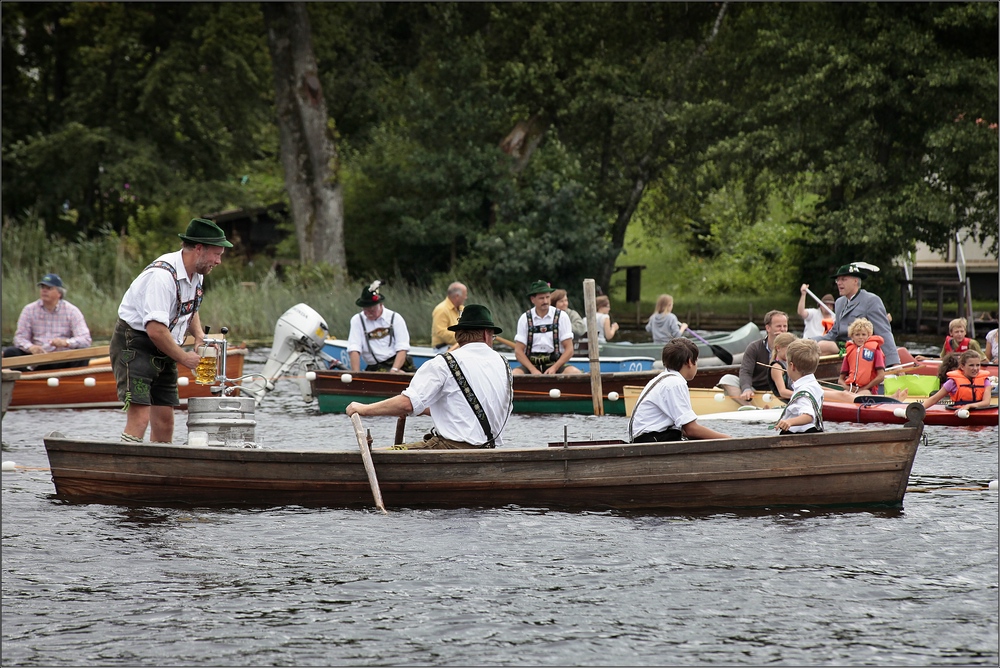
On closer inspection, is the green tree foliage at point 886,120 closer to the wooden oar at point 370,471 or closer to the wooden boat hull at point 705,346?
the wooden boat hull at point 705,346

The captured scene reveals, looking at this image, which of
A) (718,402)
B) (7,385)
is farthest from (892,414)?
(7,385)

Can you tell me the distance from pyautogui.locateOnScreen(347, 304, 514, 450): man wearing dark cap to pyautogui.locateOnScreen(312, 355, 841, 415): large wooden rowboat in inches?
220

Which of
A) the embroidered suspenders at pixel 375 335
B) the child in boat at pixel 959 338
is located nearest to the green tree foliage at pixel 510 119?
the child in boat at pixel 959 338

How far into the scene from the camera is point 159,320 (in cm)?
817

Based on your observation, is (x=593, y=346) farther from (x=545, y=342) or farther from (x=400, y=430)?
(x=400, y=430)

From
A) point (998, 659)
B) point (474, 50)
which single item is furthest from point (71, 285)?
point (998, 659)

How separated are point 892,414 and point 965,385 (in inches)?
43.2

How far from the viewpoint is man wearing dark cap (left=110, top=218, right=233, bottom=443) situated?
8188 millimetres

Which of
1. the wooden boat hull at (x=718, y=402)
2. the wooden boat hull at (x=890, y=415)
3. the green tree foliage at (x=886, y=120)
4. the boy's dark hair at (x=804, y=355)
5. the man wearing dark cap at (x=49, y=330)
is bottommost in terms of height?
the wooden boat hull at (x=890, y=415)

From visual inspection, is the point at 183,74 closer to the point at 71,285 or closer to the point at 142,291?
the point at 71,285

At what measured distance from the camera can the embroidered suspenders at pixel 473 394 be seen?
823 centimetres

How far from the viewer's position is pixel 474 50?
115 feet

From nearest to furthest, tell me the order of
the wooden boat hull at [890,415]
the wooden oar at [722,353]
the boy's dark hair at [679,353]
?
the boy's dark hair at [679,353]
the wooden boat hull at [890,415]
the wooden oar at [722,353]

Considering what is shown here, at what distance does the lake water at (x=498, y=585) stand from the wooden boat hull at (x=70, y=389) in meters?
5.79
